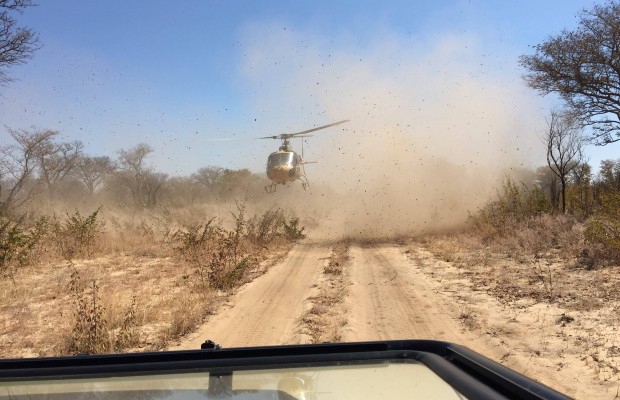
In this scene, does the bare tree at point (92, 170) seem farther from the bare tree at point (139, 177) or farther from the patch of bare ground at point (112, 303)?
the patch of bare ground at point (112, 303)

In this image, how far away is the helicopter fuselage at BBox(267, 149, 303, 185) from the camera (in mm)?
24561

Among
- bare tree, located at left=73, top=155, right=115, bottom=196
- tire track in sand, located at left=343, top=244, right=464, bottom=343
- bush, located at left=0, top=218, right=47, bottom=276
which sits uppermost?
bare tree, located at left=73, top=155, right=115, bottom=196

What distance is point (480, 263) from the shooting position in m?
13.4

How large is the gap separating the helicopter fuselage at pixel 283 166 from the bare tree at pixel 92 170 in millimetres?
28051

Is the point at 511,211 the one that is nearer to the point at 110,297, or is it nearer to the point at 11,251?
the point at 110,297

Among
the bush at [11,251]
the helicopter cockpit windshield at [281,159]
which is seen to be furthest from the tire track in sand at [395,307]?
the helicopter cockpit windshield at [281,159]

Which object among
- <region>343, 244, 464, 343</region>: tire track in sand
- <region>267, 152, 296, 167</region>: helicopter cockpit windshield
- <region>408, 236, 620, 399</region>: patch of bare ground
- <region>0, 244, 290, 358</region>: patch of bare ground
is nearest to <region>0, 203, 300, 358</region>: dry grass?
<region>0, 244, 290, 358</region>: patch of bare ground

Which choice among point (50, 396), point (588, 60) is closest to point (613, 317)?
point (50, 396)

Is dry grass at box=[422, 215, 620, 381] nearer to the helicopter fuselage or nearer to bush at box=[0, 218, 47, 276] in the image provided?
the helicopter fuselage

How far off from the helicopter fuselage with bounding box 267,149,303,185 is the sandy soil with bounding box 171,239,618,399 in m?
11.5

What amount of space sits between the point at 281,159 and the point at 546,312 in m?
17.8

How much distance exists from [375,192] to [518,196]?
11.2 m

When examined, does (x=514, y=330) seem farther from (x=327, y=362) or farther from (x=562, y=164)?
(x=562, y=164)

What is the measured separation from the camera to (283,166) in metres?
24.5
